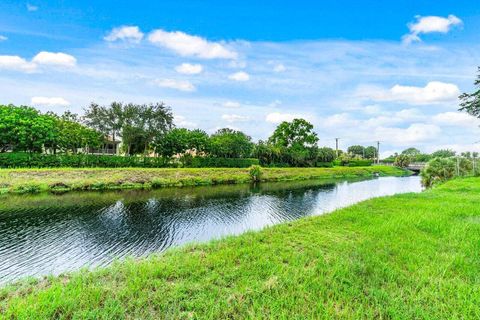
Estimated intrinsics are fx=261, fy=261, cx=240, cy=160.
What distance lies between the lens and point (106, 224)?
449 inches

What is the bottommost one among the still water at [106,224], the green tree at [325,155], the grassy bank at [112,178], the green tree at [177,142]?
the still water at [106,224]

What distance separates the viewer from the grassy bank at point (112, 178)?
65.1ft

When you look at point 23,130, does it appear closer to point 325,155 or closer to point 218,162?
point 218,162

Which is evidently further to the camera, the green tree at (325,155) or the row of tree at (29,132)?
the green tree at (325,155)

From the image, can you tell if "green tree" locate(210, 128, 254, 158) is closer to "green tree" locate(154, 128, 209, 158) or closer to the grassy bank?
"green tree" locate(154, 128, 209, 158)

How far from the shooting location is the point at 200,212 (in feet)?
47.4

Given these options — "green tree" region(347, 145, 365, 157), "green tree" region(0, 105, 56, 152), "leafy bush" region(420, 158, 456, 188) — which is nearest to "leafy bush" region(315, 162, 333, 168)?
"leafy bush" region(420, 158, 456, 188)

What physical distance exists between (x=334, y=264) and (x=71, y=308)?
4152 millimetres

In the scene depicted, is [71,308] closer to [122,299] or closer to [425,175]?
[122,299]

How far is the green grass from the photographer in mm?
3402

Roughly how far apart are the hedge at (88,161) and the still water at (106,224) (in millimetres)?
10898

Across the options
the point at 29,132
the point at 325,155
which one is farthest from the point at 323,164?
the point at 29,132

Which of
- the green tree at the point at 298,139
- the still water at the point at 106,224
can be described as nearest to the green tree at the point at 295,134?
the green tree at the point at 298,139

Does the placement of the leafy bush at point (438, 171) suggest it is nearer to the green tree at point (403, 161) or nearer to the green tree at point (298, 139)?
the green tree at point (298, 139)
